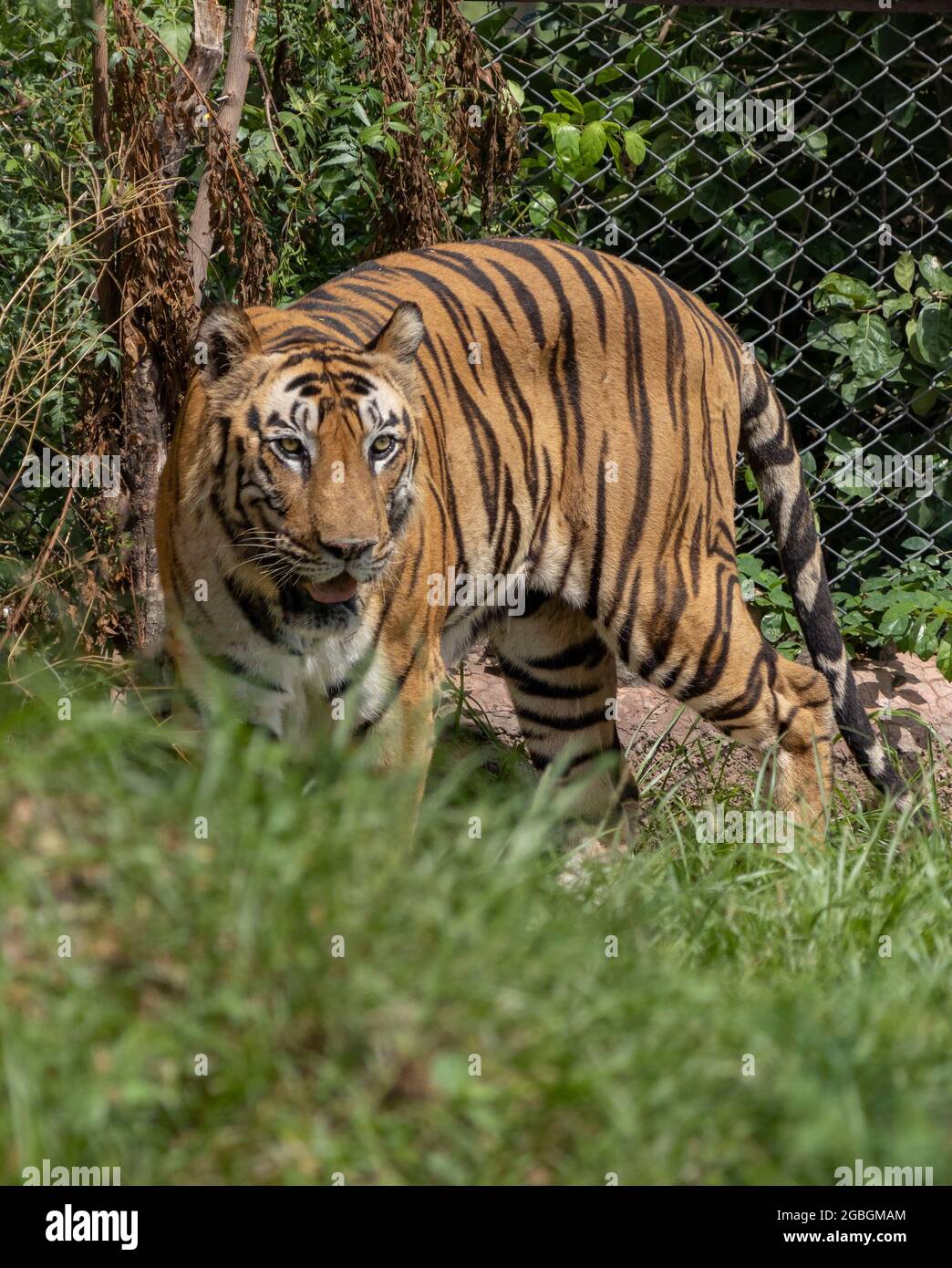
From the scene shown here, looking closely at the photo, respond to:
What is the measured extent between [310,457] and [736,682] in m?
1.53

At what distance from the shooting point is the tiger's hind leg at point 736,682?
13.9 feet

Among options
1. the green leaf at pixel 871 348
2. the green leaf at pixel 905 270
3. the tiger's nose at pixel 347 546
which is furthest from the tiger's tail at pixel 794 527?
the tiger's nose at pixel 347 546

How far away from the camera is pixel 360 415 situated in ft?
11.0

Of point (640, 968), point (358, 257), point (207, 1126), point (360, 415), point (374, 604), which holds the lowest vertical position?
point (207, 1126)

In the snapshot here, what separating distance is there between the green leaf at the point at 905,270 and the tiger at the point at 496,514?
134cm

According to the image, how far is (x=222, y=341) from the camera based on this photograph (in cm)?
339

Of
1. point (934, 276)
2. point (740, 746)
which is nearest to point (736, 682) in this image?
point (740, 746)

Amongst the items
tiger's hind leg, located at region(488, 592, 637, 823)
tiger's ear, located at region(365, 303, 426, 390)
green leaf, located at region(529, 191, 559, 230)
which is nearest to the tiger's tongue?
tiger's ear, located at region(365, 303, 426, 390)

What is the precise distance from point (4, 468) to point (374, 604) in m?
1.86

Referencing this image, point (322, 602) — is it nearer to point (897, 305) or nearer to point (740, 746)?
point (740, 746)

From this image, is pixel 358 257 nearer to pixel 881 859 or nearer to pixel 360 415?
pixel 360 415

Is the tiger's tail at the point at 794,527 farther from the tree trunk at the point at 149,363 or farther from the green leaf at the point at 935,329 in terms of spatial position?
the tree trunk at the point at 149,363

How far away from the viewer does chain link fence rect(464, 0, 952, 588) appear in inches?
212
